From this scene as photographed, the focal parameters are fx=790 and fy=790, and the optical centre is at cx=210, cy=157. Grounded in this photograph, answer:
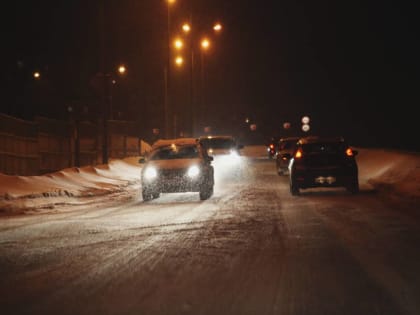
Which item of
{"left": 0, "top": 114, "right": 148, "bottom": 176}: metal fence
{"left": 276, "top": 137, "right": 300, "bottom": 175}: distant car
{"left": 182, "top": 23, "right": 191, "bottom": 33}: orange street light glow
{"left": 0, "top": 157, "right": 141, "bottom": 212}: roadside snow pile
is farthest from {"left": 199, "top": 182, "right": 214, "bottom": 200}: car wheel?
{"left": 182, "top": 23, "right": 191, "bottom": 33}: orange street light glow

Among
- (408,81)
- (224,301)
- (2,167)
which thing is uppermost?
(408,81)

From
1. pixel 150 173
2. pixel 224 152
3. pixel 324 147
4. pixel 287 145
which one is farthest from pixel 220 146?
pixel 150 173

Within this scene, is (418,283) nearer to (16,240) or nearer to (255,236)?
(255,236)

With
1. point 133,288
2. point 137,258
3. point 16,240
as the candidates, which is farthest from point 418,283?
point 16,240

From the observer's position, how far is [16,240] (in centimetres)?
1364

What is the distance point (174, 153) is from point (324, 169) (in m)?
4.50

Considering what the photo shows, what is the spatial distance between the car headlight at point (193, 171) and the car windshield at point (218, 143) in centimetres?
2115

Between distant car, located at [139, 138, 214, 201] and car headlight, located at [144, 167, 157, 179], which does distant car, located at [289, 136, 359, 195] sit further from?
car headlight, located at [144, 167, 157, 179]

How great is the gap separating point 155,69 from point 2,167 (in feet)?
195

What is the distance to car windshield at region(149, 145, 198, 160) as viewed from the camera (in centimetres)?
2345

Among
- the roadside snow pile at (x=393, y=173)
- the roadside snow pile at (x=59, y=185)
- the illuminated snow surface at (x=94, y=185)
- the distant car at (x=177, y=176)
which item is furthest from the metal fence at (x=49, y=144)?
the roadside snow pile at (x=393, y=173)

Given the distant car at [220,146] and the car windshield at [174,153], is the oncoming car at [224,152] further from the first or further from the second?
the car windshield at [174,153]

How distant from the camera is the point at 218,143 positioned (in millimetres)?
43781

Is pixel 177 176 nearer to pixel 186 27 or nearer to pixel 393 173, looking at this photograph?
pixel 393 173
